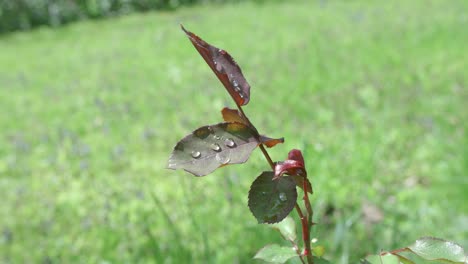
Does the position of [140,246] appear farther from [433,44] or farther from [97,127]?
[433,44]

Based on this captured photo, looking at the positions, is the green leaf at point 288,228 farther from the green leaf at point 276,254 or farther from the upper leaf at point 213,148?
the upper leaf at point 213,148

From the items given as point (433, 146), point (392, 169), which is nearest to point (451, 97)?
point (433, 146)

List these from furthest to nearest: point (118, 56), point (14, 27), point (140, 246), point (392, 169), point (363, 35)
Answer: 1. point (14, 27)
2. point (118, 56)
3. point (363, 35)
4. point (392, 169)
5. point (140, 246)

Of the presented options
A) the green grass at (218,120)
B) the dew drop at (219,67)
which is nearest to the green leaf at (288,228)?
the green grass at (218,120)

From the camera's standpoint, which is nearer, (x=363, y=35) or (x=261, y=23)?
(x=363, y=35)

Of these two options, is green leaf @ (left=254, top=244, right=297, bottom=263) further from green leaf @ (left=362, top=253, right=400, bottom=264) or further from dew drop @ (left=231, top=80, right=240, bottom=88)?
dew drop @ (left=231, top=80, right=240, bottom=88)

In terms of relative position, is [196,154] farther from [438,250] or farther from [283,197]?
[438,250]

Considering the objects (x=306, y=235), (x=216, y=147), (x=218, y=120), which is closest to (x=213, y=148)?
(x=216, y=147)
